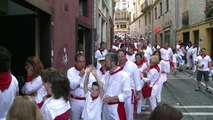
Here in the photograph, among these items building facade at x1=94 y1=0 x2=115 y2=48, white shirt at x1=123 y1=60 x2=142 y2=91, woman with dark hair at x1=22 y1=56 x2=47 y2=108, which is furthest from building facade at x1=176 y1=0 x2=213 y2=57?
woman with dark hair at x1=22 y1=56 x2=47 y2=108

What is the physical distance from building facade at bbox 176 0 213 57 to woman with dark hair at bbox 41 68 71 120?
61.4ft

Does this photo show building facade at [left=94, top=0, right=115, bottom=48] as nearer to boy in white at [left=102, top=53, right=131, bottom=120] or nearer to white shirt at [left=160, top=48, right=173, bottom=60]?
white shirt at [left=160, top=48, right=173, bottom=60]

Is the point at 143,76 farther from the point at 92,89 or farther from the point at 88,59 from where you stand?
the point at 88,59

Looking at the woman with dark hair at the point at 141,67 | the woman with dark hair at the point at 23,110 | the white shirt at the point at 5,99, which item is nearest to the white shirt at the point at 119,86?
the white shirt at the point at 5,99

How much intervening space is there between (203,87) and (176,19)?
18.0 metres

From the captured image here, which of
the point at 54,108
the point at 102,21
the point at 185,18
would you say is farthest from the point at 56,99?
the point at 185,18

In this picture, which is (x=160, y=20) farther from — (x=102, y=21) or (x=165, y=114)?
(x=165, y=114)

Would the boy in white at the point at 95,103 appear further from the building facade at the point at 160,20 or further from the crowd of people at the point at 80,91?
the building facade at the point at 160,20

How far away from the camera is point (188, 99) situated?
11.4 metres

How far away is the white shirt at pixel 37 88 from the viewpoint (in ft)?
16.4

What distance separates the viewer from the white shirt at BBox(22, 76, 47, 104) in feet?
16.4

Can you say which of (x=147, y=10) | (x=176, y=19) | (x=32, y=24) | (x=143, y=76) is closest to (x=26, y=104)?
(x=32, y=24)

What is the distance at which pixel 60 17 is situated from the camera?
9273 mm

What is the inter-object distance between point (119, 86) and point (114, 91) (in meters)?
0.12
